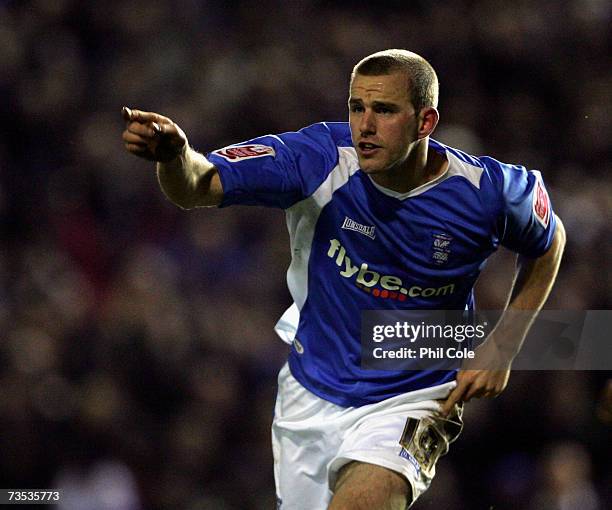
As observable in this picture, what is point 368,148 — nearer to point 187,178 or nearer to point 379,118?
point 379,118

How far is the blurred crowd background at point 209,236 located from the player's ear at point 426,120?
3.53 metres

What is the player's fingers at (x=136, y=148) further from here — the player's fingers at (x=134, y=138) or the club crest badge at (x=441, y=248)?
the club crest badge at (x=441, y=248)

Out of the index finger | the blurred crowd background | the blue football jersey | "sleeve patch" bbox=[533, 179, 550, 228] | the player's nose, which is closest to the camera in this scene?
the index finger

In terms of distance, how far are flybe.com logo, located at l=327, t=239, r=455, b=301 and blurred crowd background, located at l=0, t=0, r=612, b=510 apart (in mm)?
3214

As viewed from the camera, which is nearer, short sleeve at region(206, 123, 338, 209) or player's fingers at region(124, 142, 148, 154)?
player's fingers at region(124, 142, 148, 154)

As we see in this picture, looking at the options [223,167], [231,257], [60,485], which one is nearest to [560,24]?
[231,257]

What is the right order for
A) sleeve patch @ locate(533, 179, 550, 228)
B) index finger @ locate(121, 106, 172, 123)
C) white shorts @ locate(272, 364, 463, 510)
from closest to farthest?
index finger @ locate(121, 106, 172, 123) < white shorts @ locate(272, 364, 463, 510) < sleeve patch @ locate(533, 179, 550, 228)

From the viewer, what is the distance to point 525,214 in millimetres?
4469

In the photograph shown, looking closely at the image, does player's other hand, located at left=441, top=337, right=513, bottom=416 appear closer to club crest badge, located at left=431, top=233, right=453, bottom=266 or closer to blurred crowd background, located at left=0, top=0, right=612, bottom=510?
club crest badge, located at left=431, top=233, right=453, bottom=266

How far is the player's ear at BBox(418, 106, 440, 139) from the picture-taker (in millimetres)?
4305

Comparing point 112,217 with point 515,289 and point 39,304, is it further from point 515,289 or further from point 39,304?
point 515,289

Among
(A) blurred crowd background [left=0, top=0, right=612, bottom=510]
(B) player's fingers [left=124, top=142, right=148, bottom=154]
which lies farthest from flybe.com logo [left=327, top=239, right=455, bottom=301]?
(A) blurred crowd background [left=0, top=0, right=612, bottom=510]

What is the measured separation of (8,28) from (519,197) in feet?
20.3

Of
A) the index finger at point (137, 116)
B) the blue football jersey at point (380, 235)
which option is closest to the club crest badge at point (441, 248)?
the blue football jersey at point (380, 235)
